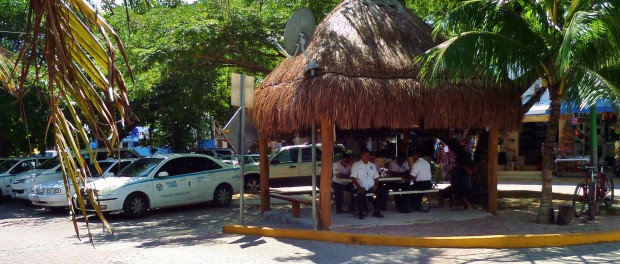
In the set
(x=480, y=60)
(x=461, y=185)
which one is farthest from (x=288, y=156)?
(x=480, y=60)

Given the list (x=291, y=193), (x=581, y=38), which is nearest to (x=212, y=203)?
(x=291, y=193)

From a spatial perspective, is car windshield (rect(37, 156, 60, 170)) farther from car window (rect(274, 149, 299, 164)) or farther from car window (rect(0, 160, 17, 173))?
car window (rect(274, 149, 299, 164))

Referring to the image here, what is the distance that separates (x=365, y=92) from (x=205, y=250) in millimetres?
3809

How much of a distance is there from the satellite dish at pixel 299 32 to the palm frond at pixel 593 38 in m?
4.08

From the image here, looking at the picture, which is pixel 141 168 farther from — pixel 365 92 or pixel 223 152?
pixel 223 152

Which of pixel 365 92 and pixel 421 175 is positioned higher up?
pixel 365 92

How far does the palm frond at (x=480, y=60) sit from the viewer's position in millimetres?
9859

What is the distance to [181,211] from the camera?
16266 millimetres

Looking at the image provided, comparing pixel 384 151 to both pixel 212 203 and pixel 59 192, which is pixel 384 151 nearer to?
pixel 212 203

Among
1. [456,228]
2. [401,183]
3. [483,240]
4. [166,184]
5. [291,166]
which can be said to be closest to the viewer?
[483,240]

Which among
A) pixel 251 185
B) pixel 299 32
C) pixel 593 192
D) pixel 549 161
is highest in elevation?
pixel 299 32

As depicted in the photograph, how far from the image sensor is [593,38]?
943cm

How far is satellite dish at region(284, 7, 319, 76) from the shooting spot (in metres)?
10.5

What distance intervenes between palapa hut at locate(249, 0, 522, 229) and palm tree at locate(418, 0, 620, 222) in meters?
0.41
